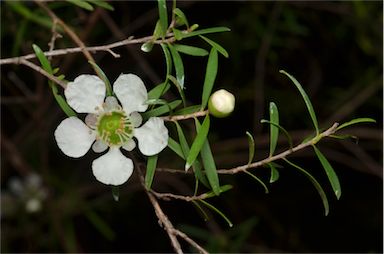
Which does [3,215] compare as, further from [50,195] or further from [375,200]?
[375,200]

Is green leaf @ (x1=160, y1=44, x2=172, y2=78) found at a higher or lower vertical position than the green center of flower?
higher

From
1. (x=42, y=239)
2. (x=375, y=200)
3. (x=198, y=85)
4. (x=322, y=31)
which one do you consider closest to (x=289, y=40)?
(x=322, y=31)

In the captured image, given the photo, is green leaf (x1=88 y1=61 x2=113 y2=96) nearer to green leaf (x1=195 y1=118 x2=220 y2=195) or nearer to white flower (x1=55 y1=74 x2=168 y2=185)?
white flower (x1=55 y1=74 x2=168 y2=185)

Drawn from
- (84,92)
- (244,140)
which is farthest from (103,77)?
(244,140)

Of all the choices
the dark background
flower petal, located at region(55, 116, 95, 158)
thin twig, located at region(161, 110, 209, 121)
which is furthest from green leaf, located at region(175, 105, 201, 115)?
Answer: the dark background

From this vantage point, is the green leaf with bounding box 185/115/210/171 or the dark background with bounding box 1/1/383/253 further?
the dark background with bounding box 1/1/383/253

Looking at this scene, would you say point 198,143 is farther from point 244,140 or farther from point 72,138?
point 244,140

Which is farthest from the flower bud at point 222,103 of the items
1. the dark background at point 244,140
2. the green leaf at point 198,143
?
the dark background at point 244,140

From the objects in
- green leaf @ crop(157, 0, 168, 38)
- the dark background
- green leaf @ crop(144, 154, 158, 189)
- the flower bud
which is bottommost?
green leaf @ crop(144, 154, 158, 189)
